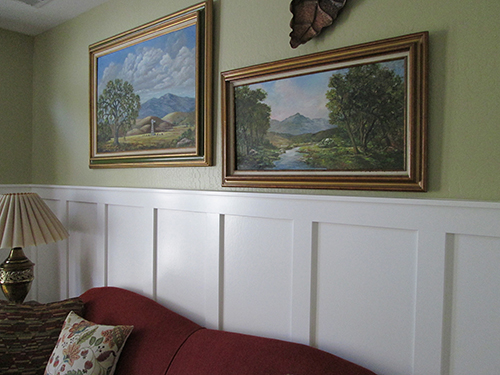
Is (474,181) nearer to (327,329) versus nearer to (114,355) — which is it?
(327,329)

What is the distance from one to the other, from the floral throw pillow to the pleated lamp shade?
Result: 2.08 ft

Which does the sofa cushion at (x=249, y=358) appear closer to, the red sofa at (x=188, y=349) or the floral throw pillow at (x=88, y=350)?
the red sofa at (x=188, y=349)

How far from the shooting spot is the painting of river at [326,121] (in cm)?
116

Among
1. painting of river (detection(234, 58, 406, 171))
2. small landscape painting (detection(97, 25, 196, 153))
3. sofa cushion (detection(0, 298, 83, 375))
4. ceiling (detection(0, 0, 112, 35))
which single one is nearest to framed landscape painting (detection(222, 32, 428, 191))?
painting of river (detection(234, 58, 406, 171))

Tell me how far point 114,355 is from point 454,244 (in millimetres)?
1314

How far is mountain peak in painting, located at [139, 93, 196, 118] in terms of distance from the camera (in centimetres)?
172

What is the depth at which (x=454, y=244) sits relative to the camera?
1.06m

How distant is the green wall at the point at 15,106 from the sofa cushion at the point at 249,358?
A: 1971 millimetres

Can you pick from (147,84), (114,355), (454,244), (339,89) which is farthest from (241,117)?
(114,355)

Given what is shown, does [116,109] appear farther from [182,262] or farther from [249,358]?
[249,358]

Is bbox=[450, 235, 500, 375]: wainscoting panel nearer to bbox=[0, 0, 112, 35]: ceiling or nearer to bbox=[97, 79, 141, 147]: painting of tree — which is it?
bbox=[97, 79, 141, 147]: painting of tree

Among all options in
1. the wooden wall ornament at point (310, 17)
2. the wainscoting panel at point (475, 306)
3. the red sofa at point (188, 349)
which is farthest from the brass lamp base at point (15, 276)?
the wainscoting panel at point (475, 306)

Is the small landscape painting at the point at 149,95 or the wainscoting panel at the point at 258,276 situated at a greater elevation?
the small landscape painting at the point at 149,95

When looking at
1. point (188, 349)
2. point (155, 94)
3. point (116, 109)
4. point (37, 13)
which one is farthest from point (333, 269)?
point (37, 13)
